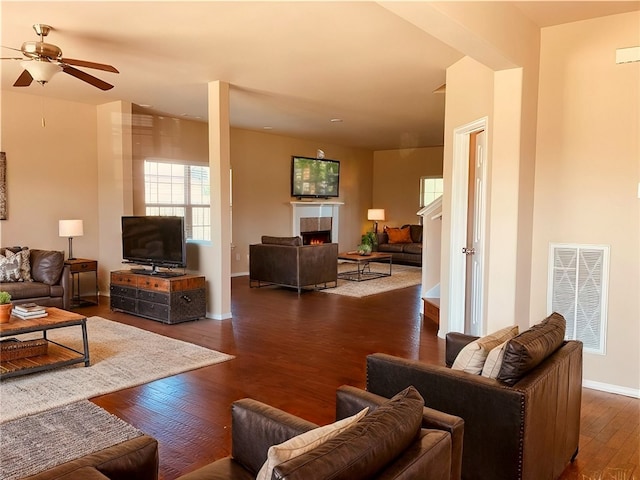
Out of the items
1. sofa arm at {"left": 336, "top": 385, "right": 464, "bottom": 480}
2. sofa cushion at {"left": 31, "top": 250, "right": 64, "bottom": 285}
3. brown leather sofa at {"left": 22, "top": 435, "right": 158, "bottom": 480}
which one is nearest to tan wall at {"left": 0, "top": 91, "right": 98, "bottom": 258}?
sofa cushion at {"left": 31, "top": 250, "right": 64, "bottom": 285}

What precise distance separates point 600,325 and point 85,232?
6375 mm

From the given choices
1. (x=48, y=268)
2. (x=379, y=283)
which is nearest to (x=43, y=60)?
(x=48, y=268)

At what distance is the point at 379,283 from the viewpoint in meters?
8.55

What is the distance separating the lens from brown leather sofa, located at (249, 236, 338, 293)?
25.0ft

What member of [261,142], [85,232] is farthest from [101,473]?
[261,142]

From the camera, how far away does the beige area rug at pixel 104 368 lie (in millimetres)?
3350

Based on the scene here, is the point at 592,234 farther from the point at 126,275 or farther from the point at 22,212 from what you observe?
the point at 22,212

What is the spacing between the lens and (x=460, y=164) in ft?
15.6

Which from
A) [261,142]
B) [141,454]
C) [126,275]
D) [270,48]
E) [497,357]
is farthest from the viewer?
[261,142]

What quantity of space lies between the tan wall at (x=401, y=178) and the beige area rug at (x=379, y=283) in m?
2.20

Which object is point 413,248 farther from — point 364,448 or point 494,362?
point 364,448

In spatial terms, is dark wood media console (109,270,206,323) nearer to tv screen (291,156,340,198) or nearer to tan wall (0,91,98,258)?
tan wall (0,91,98,258)

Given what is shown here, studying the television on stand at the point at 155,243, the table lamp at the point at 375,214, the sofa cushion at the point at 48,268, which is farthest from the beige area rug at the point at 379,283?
the sofa cushion at the point at 48,268

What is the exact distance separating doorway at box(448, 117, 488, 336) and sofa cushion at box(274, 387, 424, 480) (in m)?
3.38
